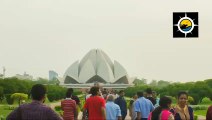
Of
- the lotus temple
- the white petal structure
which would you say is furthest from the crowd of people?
the white petal structure

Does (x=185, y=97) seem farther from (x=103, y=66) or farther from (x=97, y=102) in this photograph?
(x=103, y=66)

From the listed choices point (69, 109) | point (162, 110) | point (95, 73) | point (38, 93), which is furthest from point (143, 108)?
point (95, 73)

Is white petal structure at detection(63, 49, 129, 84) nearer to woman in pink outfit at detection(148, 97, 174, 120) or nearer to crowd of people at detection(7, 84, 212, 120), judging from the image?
crowd of people at detection(7, 84, 212, 120)

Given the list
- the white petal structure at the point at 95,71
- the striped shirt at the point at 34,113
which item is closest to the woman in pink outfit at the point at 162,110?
the striped shirt at the point at 34,113

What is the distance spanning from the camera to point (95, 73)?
61562 millimetres

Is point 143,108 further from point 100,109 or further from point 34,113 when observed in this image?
point 34,113

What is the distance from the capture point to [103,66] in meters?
61.7

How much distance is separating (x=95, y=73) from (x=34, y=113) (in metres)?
58.1

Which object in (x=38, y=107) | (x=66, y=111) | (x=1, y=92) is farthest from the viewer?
(x=1, y=92)

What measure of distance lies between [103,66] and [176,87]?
94.7 feet

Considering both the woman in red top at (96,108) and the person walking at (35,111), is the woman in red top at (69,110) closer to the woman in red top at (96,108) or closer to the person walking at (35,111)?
the woman in red top at (96,108)

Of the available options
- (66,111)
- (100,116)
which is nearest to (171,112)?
(100,116)

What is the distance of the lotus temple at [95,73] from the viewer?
60.1 m

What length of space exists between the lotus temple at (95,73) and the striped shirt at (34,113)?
55183mm
